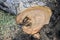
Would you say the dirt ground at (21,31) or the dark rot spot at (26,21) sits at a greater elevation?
the dark rot spot at (26,21)

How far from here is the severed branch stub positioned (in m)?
1.76

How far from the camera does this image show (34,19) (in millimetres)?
1806

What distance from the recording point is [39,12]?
6.10ft

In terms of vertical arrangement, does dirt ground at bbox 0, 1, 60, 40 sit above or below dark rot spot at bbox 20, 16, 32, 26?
below

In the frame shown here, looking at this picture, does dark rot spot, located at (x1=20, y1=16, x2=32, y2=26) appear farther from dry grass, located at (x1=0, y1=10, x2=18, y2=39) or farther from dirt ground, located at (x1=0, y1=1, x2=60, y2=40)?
dry grass, located at (x1=0, y1=10, x2=18, y2=39)

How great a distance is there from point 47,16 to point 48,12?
0.18ft

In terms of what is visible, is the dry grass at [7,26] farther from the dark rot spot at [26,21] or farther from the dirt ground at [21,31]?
the dark rot spot at [26,21]

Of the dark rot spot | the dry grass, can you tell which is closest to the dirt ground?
the dry grass

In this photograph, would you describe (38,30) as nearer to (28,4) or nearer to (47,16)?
(47,16)

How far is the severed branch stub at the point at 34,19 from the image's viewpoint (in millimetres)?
1756

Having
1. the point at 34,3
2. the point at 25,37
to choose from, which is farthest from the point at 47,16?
the point at 34,3

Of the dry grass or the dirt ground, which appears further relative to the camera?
the dry grass

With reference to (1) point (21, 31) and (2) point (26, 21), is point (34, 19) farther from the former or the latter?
(1) point (21, 31)

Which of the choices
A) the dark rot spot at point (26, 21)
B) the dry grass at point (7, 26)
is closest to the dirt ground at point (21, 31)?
the dry grass at point (7, 26)
